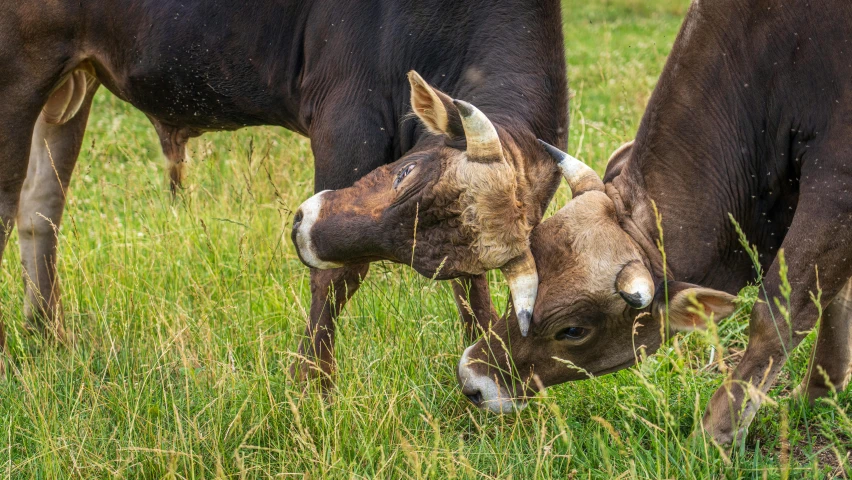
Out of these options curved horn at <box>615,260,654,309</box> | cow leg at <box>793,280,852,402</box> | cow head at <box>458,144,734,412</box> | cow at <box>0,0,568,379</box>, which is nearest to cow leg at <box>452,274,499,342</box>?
cow at <box>0,0,568,379</box>

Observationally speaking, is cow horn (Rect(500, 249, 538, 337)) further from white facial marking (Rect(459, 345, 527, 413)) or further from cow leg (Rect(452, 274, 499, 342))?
cow leg (Rect(452, 274, 499, 342))

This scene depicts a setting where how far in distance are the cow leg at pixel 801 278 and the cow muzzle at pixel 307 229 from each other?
1.72 metres

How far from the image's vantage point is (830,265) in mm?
3682

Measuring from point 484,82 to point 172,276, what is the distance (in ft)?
7.25

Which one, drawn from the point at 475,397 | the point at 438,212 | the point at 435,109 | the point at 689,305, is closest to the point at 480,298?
the point at 475,397

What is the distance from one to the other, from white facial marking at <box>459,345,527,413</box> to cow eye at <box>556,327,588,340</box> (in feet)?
1.03

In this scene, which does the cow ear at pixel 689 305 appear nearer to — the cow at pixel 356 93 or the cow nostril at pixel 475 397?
the cow at pixel 356 93

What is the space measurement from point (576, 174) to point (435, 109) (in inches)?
25.8

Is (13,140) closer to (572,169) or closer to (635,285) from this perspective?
(572,169)

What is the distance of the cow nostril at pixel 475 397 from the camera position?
4.08 m

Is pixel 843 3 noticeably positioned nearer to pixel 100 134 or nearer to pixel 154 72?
pixel 154 72

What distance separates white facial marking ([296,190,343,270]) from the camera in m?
4.17

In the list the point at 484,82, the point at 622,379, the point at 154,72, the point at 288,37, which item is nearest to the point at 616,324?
the point at 622,379

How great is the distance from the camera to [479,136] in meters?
3.89
